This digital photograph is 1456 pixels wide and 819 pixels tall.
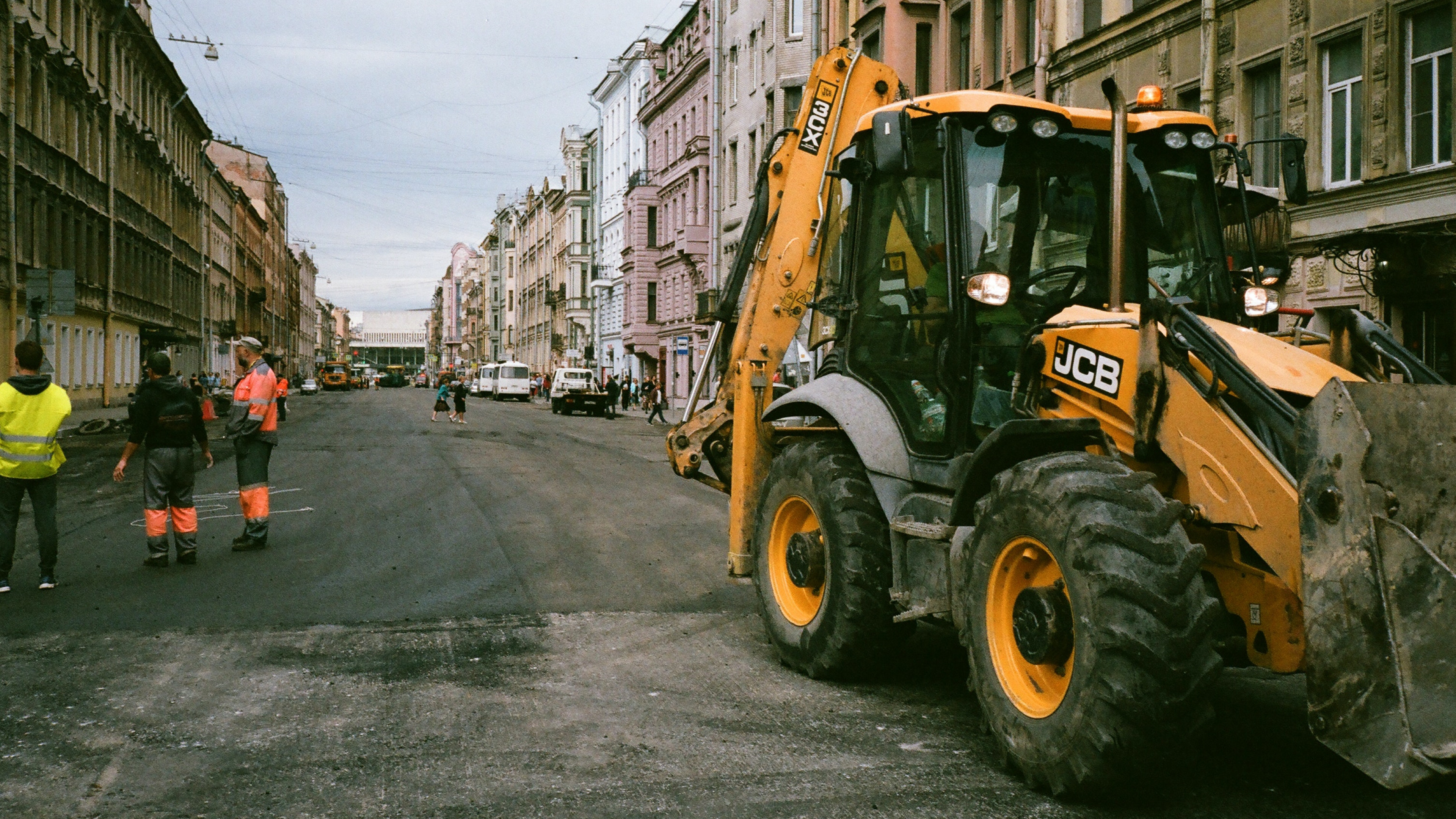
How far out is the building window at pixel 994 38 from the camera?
91.6ft

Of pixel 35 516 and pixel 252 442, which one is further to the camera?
pixel 252 442

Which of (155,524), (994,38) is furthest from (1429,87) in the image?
(155,524)

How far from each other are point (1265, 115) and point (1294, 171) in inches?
619

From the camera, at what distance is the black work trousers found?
871 cm

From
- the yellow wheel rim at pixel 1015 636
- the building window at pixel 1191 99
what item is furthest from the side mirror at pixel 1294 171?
the building window at pixel 1191 99

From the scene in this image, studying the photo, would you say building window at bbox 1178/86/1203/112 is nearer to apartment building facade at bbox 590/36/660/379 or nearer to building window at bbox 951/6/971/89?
building window at bbox 951/6/971/89

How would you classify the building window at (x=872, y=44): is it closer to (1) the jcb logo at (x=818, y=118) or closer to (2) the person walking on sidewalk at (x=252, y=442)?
(2) the person walking on sidewalk at (x=252, y=442)

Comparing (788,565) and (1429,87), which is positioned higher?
(1429,87)

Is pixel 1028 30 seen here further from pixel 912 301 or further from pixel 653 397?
pixel 912 301

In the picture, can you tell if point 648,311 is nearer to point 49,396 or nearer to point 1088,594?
point 49,396

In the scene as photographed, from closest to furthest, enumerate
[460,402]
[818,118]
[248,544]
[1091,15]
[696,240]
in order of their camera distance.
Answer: [818,118] → [248,544] → [1091,15] → [460,402] → [696,240]

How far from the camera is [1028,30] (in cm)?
2675

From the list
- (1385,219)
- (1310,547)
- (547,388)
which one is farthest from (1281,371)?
(547,388)

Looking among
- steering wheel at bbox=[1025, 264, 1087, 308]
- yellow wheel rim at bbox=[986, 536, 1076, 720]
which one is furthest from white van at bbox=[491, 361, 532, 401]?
yellow wheel rim at bbox=[986, 536, 1076, 720]
